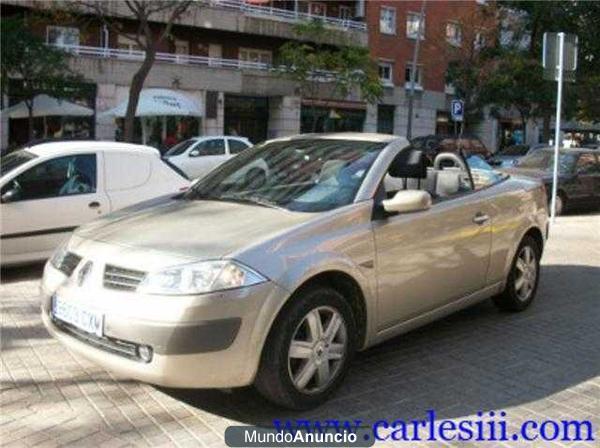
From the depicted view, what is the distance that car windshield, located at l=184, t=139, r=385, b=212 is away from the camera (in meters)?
4.71

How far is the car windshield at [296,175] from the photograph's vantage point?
15.4 ft

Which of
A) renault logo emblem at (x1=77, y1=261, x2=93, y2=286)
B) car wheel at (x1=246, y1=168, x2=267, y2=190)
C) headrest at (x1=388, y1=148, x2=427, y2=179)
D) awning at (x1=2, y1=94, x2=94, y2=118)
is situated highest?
awning at (x1=2, y1=94, x2=94, y2=118)

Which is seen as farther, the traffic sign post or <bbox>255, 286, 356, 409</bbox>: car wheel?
the traffic sign post

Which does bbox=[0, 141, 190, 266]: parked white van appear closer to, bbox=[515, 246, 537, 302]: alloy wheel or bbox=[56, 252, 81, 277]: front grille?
bbox=[56, 252, 81, 277]: front grille

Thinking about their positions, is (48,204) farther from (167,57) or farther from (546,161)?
(167,57)

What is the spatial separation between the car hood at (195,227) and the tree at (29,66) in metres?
20.5

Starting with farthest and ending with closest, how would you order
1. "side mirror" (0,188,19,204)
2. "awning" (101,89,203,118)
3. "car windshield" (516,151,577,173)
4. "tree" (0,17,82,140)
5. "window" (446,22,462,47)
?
"window" (446,22,462,47)
"awning" (101,89,203,118)
"tree" (0,17,82,140)
"car windshield" (516,151,577,173)
"side mirror" (0,188,19,204)

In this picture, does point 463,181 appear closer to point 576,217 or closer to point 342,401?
point 342,401

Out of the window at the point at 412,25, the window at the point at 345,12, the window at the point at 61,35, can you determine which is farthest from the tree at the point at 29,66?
the window at the point at 412,25

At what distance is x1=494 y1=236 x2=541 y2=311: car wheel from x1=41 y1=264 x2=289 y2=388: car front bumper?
3081mm

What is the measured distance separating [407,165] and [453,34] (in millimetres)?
42065

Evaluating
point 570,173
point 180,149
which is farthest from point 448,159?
point 180,149

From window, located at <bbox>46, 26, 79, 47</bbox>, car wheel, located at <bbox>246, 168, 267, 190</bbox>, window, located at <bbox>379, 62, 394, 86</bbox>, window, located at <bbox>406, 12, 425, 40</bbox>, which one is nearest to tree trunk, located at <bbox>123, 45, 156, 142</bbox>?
window, located at <bbox>46, 26, 79, 47</bbox>

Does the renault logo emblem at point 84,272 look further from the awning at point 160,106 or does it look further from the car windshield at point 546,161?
the awning at point 160,106
